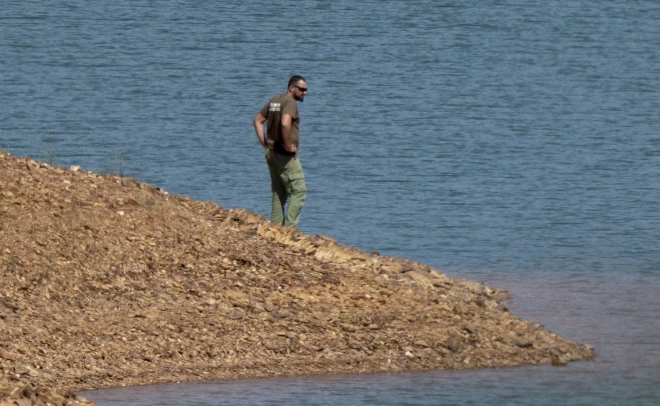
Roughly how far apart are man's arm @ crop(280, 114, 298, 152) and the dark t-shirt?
46 millimetres

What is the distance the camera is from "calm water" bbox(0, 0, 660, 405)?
689 inches

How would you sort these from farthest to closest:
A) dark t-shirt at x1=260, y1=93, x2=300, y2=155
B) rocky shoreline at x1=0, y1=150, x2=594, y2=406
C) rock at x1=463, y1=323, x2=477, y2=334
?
dark t-shirt at x1=260, y1=93, x2=300, y2=155, rock at x1=463, y1=323, x2=477, y2=334, rocky shoreline at x1=0, y1=150, x2=594, y2=406

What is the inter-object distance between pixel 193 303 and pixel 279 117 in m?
2.60

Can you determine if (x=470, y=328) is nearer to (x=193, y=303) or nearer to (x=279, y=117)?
(x=193, y=303)

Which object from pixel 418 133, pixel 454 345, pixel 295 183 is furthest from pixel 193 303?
pixel 418 133

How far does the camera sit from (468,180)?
28.9 m

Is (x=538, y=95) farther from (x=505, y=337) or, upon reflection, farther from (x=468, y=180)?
(x=505, y=337)

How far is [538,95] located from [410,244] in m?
16.6

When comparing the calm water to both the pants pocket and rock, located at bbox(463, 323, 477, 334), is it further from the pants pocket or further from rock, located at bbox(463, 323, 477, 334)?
the pants pocket

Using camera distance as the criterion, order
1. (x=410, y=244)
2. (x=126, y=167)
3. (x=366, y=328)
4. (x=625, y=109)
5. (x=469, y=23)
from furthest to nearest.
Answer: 1. (x=469, y=23)
2. (x=625, y=109)
3. (x=126, y=167)
4. (x=410, y=244)
5. (x=366, y=328)

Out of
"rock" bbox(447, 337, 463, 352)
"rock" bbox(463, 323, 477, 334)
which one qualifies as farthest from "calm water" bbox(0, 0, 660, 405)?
"rock" bbox(463, 323, 477, 334)

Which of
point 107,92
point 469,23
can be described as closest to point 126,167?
point 107,92

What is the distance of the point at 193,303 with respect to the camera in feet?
52.9

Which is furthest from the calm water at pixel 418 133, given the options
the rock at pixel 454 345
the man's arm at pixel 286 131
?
the man's arm at pixel 286 131
